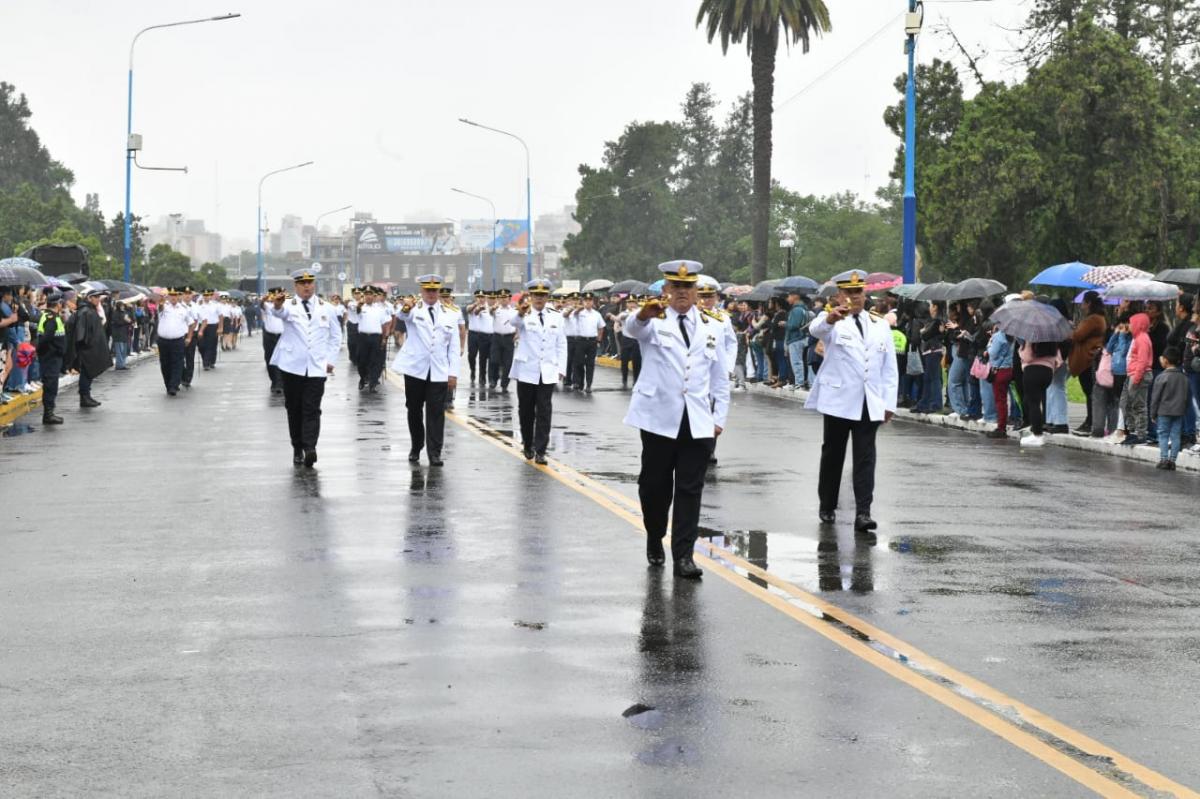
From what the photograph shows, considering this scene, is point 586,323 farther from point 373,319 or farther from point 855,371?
point 855,371

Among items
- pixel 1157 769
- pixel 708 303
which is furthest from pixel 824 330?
pixel 1157 769

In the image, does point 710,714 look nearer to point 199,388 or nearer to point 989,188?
point 199,388

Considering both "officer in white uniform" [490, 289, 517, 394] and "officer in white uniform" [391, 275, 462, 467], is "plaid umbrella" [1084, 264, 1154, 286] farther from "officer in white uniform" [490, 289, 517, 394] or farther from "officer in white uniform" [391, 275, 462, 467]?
"officer in white uniform" [490, 289, 517, 394]

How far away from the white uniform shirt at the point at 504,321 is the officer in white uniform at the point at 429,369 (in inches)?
517

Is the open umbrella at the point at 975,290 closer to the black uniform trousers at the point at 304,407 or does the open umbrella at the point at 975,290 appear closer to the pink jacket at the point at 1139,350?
the pink jacket at the point at 1139,350

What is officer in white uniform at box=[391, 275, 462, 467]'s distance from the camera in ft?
55.1

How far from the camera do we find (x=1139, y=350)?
1823 centimetres

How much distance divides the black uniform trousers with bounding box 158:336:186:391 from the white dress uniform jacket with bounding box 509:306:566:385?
42.3ft

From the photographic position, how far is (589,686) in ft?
23.6

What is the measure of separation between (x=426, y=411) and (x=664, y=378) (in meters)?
6.84

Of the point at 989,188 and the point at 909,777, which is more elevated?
the point at 989,188

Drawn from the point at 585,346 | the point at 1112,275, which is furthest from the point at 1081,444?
the point at 585,346

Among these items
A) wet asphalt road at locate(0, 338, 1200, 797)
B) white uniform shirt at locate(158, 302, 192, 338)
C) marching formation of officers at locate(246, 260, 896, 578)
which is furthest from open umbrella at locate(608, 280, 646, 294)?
wet asphalt road at locate(0, 338, 1200, 797)

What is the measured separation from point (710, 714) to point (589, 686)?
2.20ft
